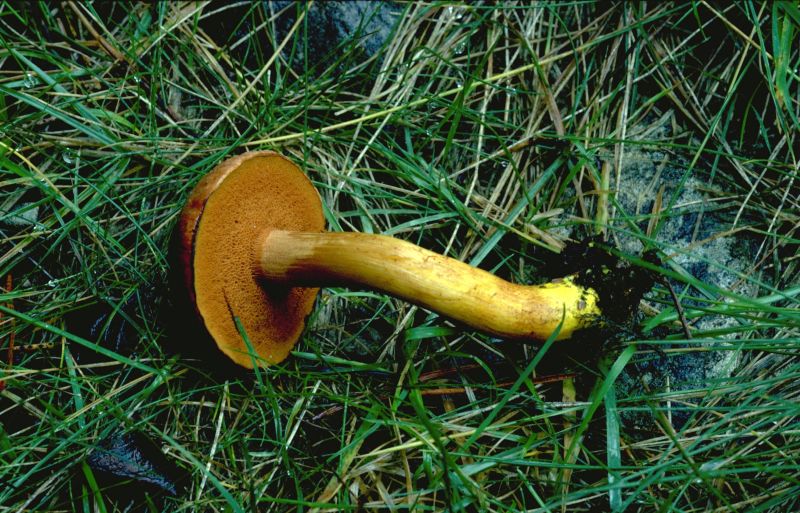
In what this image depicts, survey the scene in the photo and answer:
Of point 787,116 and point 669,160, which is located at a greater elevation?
point 787,116

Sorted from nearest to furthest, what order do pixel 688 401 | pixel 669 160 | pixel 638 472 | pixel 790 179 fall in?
pixel 638 472
pixel 688 401
pixel 790 179
pixel 669 160

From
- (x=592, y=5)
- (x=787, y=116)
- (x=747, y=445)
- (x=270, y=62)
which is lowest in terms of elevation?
(x=747, y=445)

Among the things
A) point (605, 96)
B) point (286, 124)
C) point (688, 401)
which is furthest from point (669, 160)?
point (286, 124)

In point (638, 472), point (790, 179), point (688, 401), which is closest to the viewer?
point (638, 472)

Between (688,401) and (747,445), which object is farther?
(688,401)

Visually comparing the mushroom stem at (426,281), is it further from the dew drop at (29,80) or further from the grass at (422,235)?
the dew drop at (29,80)

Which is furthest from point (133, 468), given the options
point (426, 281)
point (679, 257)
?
point (679, 257)

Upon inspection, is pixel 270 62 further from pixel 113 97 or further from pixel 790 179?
pixel 790 179

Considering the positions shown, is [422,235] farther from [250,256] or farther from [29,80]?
[29,80]
